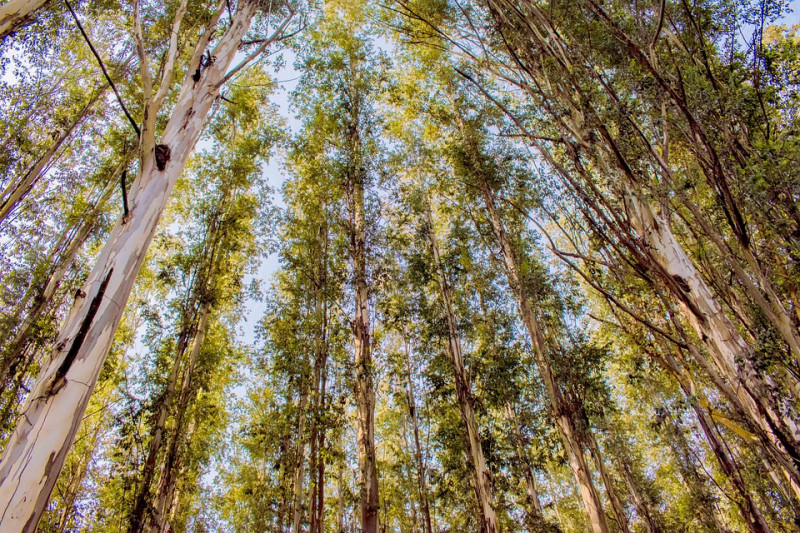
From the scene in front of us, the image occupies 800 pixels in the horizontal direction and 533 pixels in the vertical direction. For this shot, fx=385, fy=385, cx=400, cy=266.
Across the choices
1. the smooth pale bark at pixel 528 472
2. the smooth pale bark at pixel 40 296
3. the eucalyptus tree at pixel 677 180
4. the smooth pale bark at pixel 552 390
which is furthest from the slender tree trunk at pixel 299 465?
the eucalyptus tree at pixel 677 180

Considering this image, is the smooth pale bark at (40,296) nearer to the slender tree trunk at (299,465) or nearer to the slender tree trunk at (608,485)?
the slender tree trunk at (299,465)

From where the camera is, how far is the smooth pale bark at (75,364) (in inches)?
48.5

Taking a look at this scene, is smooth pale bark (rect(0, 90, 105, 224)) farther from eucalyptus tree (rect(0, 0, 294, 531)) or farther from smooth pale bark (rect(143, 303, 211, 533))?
eucalyptus tree (rect(0, 0, 294, 531))

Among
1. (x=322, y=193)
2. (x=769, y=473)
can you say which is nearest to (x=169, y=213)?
(x=322, y=193)

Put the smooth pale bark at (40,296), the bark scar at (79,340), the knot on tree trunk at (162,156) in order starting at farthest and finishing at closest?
the smooth pale bark at (40,296), the knot on tree trunk at (162,156), the bark scar at (79,340)

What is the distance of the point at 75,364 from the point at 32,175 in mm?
5743

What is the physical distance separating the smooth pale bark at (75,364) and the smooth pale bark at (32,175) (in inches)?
177

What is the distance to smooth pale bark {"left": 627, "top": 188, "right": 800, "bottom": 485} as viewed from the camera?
6.34 feet

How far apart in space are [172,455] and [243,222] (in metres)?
4.38

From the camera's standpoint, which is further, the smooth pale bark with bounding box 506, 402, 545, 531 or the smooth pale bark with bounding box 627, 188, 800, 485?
the smooth pale bark with bounding box 506, 402, 545, 531

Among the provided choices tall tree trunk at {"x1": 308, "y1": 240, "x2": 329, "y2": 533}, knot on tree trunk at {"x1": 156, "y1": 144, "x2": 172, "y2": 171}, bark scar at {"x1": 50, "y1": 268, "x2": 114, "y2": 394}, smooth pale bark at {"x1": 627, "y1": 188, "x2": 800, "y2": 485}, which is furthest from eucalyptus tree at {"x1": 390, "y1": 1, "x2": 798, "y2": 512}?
tall tree trunk at {"x1": 308, "y1": 240, "x2": 329, "y2": 533}

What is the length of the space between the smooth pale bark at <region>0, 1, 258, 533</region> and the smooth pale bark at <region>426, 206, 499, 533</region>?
14.2 feet

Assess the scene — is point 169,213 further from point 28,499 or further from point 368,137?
point 28,499

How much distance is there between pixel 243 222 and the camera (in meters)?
7.73
